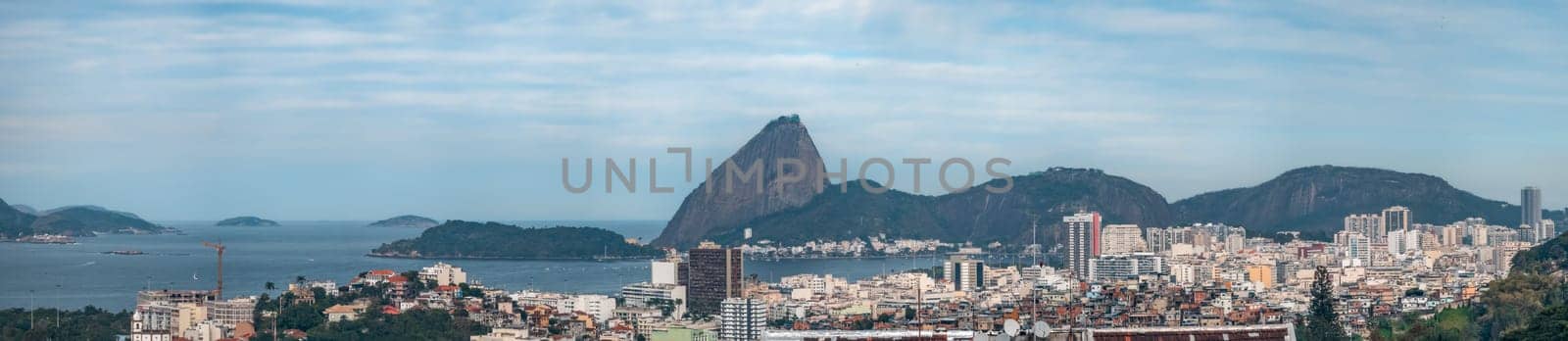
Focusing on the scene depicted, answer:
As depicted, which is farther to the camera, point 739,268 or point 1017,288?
point 739,268

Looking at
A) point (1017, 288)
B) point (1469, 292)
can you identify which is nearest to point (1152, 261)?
point (1017, 288)

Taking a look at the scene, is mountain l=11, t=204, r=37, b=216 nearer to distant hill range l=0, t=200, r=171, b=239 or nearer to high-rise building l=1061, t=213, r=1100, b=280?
distant hill range l=0, t=200, r=171, b=239

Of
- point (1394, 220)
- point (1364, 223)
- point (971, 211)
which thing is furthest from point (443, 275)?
point (971, 211)

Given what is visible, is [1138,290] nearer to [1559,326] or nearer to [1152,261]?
[1559,326]

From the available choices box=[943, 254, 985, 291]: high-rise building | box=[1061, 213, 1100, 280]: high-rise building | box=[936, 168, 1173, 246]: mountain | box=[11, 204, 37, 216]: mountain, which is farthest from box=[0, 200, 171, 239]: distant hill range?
box=[936, 168, 1173, 246]: mountain

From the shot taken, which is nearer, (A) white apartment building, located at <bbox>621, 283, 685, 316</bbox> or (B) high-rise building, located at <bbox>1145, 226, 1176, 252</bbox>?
(A) white apartment building, located at <bbox>621, 283, 685, 316</bbox>
